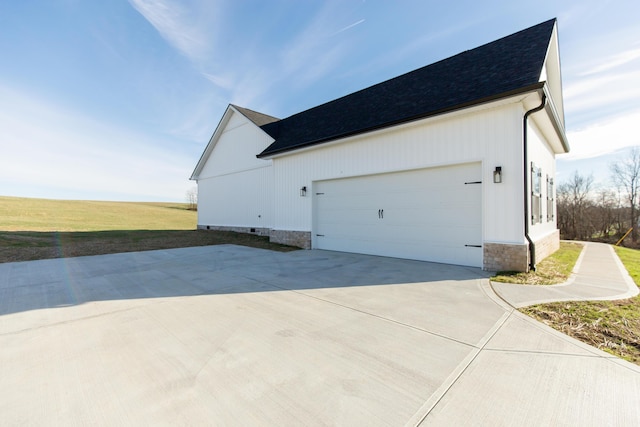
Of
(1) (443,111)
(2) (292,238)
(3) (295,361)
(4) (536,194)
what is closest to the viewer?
Result: (3) (295,361)

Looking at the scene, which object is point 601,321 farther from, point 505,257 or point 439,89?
point 439,89

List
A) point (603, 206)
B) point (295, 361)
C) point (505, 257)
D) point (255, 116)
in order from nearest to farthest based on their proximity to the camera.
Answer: point (295, 361) < point (505, 257) < point (255, 116) < point (603, 206)

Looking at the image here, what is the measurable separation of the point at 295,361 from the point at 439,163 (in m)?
6.11

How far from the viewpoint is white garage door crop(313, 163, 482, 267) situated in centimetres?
656

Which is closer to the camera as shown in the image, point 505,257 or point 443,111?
point 505,257

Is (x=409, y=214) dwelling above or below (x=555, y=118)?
below

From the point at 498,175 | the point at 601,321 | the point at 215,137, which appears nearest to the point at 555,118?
the point at 498,175

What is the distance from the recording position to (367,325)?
10.9ft

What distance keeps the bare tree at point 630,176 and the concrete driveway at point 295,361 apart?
29.9 m

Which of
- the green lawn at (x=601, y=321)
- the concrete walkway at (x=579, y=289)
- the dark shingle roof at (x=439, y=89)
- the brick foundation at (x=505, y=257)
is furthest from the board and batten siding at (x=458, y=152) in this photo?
the green lawn at (x=601, y=321)

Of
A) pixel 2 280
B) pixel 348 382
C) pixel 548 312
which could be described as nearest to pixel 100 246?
pixel 2 280

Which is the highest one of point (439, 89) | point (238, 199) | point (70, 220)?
point (439, 89)

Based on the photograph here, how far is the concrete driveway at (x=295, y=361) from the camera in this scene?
184 centimetres

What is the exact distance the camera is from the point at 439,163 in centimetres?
689
